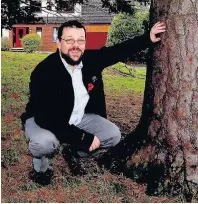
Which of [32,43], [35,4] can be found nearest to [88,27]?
[32,43]

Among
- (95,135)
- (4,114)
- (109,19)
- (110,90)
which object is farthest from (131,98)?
(109,19)

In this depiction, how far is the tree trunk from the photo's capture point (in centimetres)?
315

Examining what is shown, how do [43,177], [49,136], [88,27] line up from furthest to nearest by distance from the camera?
[88,27]
[43,177]
[49,136]

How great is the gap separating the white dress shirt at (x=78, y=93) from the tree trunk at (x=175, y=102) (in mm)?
528

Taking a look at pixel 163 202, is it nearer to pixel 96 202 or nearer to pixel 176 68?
pixel 96 202

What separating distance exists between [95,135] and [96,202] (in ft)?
1.83

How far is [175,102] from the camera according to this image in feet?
10.5

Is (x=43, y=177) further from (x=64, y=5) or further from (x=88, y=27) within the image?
(x=88, y=27)

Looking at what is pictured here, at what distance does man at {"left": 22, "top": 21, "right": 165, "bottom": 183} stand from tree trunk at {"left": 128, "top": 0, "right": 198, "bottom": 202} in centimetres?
14

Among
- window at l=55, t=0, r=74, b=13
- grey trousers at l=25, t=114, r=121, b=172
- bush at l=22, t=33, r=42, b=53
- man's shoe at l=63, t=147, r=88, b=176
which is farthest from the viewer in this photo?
bush at l=22, t=33, r=42, b=53

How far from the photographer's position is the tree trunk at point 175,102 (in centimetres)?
315

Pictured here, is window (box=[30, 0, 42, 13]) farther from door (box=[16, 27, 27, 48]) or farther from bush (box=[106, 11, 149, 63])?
bush (box=[106, 11, 149, 63])

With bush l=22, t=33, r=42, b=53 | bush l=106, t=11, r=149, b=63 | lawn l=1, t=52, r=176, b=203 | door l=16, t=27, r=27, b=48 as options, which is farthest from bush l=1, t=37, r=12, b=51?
lawn l=1, t=52, r=176, b=203

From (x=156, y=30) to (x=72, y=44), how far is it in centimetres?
63
